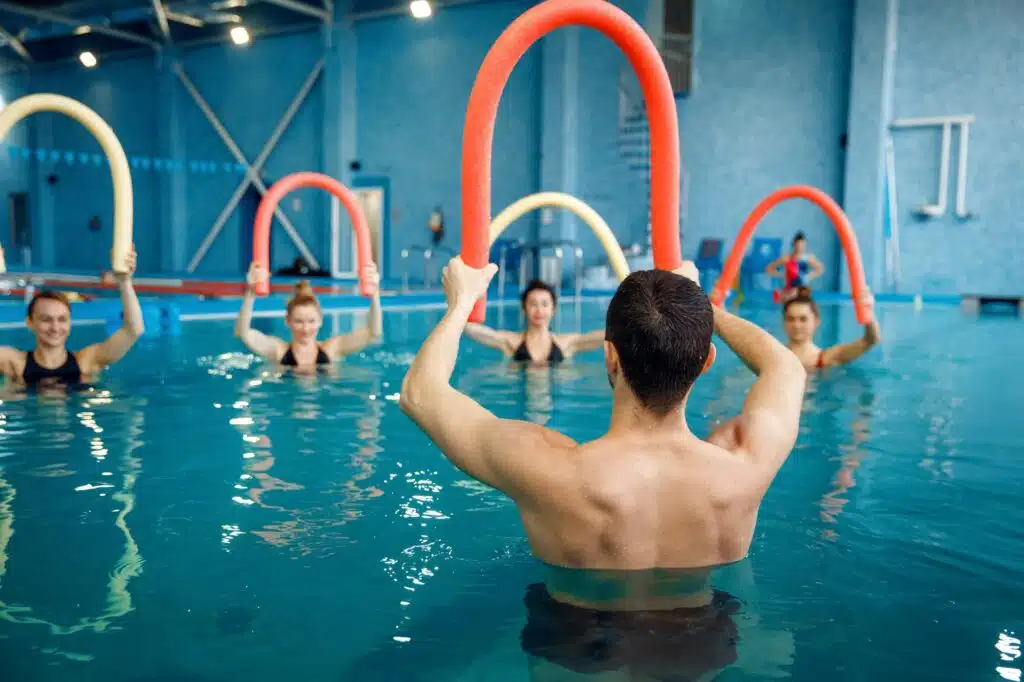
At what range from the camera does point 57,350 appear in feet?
20.5

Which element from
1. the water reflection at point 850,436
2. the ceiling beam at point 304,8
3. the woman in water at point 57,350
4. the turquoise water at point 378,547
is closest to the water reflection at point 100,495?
the turquoise water at point 378,547

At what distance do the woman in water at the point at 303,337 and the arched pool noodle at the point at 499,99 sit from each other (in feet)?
12.6

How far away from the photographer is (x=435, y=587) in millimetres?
2725

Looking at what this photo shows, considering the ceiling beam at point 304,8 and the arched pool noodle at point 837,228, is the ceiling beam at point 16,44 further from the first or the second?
the arched pool noodle at point 837,228

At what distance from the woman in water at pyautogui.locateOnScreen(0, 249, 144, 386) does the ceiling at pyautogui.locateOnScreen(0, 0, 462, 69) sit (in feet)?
53.2

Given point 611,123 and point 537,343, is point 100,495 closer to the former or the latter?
point 537,343

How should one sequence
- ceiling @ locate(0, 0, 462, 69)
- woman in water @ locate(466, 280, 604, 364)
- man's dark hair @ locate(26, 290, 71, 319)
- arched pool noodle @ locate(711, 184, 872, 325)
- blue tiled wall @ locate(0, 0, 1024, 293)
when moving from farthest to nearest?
ceiling @ locate(0, 0, 462, 69) → blue tiled wall @ locate(0, 0, 1024, 293) → woman in water @ locate(466, 280, 604, 364) → arched pool noodle @ locate(711, 184, 872, 325) → man's dark hair @ locate(26, 290, 71, 319)

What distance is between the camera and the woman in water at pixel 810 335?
701 cm

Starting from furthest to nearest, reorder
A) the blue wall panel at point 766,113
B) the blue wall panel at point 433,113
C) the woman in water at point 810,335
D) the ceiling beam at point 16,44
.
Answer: the ceiling beam at point 16,44
the blue wall panel at point 433,113
the blue wall panel at point 766,113
the woman in water at point 810,335

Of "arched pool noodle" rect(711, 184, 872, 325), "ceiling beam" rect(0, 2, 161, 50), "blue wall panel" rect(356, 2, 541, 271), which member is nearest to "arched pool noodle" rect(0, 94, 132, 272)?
"arched pool noodle" rect(711, 184, 872, 325)

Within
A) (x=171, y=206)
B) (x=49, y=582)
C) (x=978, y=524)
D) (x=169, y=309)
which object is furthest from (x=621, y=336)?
(x=171, y=206)

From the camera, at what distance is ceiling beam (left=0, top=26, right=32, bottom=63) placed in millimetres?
25375

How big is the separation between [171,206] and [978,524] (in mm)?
25172

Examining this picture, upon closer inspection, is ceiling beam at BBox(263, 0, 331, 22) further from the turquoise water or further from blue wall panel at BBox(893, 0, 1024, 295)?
the turquoise water
